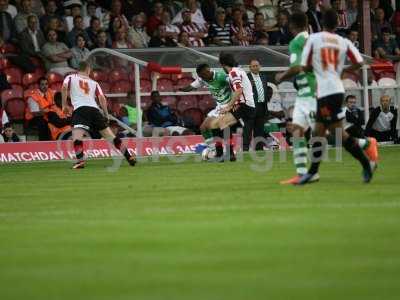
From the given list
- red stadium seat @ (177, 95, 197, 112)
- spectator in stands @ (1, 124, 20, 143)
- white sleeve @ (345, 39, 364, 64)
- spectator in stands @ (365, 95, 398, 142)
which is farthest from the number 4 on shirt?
spectator in stands @ (365, 95, 398, 142)

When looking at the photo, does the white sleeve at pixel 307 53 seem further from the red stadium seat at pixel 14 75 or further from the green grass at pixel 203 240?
the red stadium seat at pixel 14 75

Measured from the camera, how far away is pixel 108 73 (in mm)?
28062

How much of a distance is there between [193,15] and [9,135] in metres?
6.96

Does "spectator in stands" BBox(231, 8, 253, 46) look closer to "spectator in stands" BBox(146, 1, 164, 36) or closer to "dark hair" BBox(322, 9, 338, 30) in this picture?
"spectator in stands" BBox(146, 1, 164, 36)

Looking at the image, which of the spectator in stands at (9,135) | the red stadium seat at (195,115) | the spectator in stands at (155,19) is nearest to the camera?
the spectator in stands at (9,135)

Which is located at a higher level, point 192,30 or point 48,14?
point 48,14

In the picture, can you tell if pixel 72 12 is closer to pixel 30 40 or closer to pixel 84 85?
pixel 30 40

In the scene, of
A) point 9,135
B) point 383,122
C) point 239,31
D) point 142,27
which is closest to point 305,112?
point 9,135

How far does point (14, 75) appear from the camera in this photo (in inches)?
1074

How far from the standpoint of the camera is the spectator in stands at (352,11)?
110 feet

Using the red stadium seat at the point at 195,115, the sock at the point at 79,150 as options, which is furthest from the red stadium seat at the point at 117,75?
the sock at the point at 79,150

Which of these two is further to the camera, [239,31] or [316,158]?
[239,31]

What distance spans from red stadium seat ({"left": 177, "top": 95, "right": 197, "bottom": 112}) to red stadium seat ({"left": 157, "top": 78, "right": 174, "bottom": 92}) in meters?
0.37

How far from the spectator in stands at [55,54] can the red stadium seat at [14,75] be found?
83 centimetres
